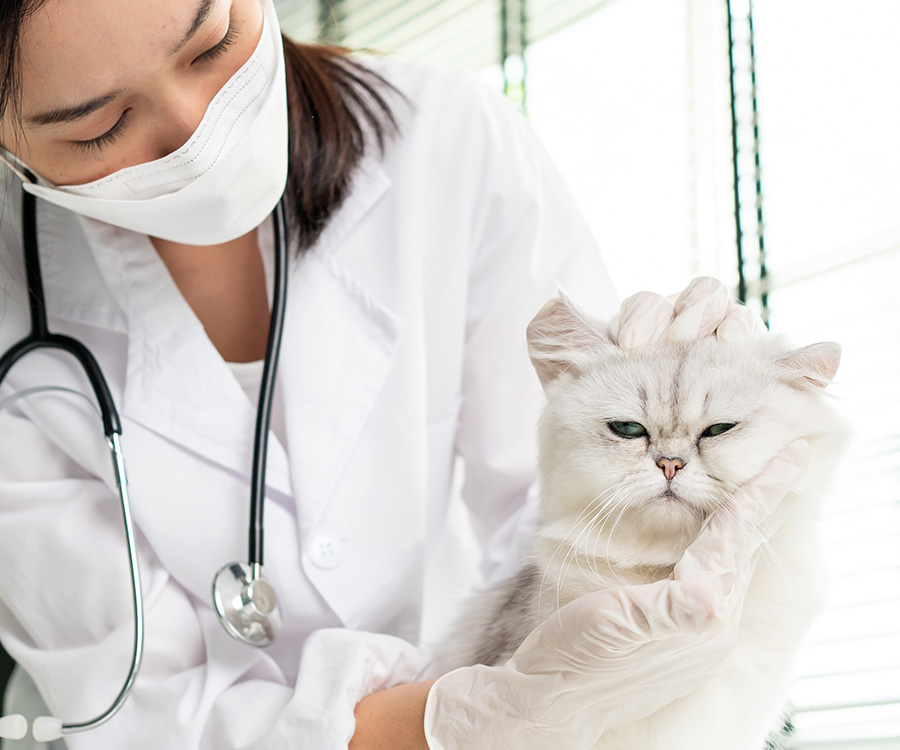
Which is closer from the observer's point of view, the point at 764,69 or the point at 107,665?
the point at 107,665

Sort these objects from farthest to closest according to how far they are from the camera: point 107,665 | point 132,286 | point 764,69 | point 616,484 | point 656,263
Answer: point 656,263
point 764,69
point 132,286
point 107,665
point 616,484

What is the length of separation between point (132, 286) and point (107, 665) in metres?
0.59

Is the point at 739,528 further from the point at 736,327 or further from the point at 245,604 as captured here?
the point at 245,604

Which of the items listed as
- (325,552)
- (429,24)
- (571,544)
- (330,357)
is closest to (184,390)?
(330,357)

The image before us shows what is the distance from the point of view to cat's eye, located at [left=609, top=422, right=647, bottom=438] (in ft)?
2.52

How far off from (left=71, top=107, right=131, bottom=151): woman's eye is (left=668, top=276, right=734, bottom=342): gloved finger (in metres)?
0.75

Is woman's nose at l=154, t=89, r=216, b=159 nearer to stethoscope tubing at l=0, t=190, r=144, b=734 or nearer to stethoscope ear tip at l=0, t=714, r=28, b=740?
stethoscope tubing at l=0, t=190, r=144, b=734

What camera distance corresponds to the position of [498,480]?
50.8 inches

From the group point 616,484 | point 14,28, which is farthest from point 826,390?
point 14,28

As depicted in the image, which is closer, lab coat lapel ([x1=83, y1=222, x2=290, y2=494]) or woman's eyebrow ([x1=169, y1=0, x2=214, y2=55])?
woman's eyebrow ([x1=169, y1=0, x2=214, y2=55])

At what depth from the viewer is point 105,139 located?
98cm

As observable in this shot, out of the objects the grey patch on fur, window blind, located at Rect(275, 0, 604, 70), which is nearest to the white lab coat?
the grey patch on fur

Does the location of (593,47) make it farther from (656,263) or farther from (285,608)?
(285,608)

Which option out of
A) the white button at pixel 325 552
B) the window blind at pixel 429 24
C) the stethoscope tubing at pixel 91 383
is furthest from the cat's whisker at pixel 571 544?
the window blind at pixel 429 24
